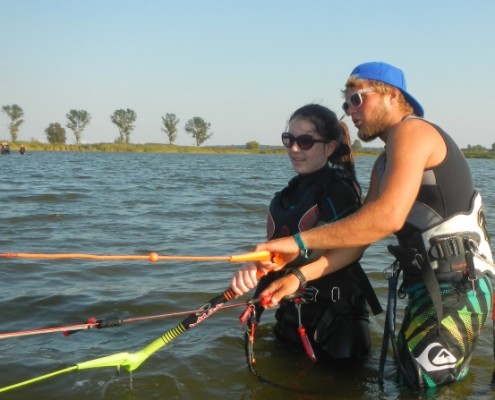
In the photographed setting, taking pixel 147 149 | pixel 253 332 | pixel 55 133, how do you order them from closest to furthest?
pixel 253 332 → pixel 147 149 → pixel 55 133

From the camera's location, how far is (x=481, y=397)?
4.27m

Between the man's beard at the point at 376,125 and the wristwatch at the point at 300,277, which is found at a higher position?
the man's beard at the point at 376,125

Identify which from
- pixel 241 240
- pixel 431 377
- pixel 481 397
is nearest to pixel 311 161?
pixel 431 377

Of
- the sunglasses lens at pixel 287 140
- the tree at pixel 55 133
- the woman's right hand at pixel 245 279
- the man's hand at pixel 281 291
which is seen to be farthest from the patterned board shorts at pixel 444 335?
the tree at pixel 55 133

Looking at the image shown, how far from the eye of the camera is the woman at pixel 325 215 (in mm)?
4602

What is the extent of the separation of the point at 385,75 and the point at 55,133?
14525 cm

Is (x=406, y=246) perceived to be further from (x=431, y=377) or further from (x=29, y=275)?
(x=29, y=275)

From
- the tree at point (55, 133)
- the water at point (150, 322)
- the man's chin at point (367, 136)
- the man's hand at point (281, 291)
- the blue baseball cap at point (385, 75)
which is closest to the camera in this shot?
the blue baseball cap at point (385, 75)

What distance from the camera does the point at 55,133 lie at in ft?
461

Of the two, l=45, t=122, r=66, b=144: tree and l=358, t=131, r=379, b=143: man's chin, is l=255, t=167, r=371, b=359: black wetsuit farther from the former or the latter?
l=45, t=122, r=66, b=144: tree

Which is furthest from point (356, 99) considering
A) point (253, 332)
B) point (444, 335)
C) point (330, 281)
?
point (253, 332)

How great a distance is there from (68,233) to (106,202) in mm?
5736

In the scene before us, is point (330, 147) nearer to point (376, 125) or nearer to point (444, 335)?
point (376, 125)

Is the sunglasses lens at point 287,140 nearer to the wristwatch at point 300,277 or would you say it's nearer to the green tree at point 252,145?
the wristwatch at point 300,277
